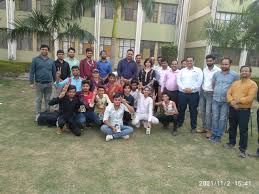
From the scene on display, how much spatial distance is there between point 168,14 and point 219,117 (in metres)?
19.3

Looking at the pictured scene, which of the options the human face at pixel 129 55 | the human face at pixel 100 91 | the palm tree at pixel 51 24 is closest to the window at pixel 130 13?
the palm tree at pixel 51 24

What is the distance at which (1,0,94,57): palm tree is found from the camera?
32.3 feet

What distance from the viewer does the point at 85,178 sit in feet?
12.7

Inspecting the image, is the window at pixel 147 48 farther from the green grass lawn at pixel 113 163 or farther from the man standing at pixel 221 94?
the man standing at pixel 221 94

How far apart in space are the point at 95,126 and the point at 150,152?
188cm

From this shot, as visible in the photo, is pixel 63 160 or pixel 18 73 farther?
pixel 18 73

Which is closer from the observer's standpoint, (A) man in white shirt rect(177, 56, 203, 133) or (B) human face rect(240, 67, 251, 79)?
(B) human face rect(240, 67, 251, 79)

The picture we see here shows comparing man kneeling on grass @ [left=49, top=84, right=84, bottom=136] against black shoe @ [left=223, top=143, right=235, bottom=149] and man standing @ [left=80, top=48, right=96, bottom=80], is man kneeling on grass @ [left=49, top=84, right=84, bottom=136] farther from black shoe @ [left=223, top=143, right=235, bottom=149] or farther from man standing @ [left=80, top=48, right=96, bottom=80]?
black shoe @ [left=223, top=143, right=235, bottom=149]

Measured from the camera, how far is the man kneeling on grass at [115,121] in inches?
219

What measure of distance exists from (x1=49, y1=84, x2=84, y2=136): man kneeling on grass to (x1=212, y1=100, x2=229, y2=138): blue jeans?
314 centimetres

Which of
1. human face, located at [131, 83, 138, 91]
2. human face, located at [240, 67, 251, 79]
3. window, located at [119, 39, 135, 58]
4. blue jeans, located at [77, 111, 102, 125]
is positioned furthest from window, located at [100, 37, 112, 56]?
human face, located at [240, 67, 251, 79]

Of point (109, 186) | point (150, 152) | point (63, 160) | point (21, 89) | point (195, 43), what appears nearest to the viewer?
point (109, 186)

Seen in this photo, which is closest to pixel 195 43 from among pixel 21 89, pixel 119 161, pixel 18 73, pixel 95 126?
pixel 18 73

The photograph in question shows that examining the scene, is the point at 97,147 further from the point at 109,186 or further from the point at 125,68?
the point at 125,68
